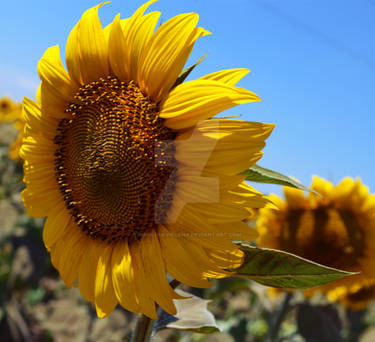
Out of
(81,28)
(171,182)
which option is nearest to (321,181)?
(171,182)

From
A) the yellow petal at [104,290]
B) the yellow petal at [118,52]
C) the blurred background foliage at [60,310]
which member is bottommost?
the blurred background foliage at [60,310]

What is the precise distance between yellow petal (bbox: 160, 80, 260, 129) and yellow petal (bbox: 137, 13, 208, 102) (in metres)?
0.05

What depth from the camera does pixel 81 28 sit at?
1.08m

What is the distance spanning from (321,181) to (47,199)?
1449mm

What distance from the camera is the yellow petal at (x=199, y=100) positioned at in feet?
2.94

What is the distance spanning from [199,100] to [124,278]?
1.48ft

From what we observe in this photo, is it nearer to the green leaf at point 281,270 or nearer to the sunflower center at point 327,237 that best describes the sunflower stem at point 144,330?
the green leaf at point 281,270

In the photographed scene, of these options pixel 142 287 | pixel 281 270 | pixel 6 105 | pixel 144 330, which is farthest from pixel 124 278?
pixel 6 105

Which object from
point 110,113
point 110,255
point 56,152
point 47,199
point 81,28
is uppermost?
point 81,28

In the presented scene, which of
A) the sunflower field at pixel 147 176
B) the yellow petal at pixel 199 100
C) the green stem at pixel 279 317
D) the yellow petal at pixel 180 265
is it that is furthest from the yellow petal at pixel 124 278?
the green stem at pixel 279 317

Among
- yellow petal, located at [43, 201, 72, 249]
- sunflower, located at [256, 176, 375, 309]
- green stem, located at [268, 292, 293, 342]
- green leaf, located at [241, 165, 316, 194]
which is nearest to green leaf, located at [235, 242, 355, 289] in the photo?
green leaf, located at [241, 165, 316, 194]

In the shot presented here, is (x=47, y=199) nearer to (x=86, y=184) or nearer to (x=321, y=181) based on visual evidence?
(x=86, y=184)

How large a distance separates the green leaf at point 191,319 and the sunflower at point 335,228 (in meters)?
1.03

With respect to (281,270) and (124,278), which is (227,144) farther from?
(124,278)
